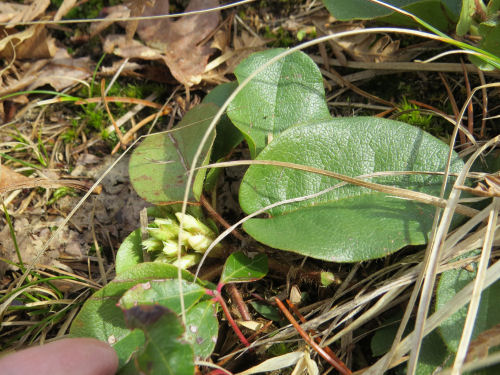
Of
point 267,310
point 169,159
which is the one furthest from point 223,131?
point 267,310

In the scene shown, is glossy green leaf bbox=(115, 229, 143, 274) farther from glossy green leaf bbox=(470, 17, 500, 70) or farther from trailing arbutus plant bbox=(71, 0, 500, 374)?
glossy green leaf bbox=(470, 17, 500, 70)

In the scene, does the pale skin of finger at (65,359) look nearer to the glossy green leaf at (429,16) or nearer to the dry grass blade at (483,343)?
the dry grass blade at (483,343)

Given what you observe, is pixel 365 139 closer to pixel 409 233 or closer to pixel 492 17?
pixel 409 233

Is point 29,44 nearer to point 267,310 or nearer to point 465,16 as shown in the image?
point 267,310

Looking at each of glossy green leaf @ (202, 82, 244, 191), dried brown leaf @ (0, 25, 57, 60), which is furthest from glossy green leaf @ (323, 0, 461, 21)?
dried brown leaf @ (0, 25, 57, 60)

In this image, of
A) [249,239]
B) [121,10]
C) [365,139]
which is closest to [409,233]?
[365,139]
